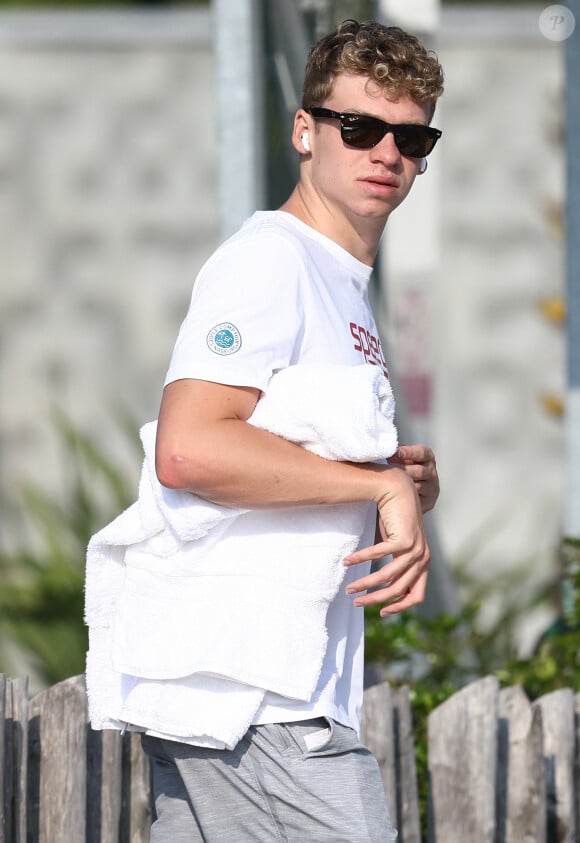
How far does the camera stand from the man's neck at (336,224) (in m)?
2.16

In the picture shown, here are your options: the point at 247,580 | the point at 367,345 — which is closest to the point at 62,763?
the point at 247,580

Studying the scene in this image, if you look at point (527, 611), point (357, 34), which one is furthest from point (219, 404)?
point (527, 611)

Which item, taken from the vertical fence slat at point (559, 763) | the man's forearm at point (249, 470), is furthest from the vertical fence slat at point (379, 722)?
the man's forearm at point (249, 470)

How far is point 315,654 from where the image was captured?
1.92m

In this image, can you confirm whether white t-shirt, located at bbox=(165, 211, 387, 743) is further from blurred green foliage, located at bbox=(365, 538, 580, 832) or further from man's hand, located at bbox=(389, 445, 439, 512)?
blurred green foliage, located at bbox=(365, 538, 580, 832)

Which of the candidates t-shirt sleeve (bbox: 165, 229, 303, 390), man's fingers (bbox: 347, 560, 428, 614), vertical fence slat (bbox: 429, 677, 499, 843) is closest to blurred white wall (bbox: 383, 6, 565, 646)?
vertical fence slat (bbox: 429, 677, 499, 843)

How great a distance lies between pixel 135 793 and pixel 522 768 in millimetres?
862

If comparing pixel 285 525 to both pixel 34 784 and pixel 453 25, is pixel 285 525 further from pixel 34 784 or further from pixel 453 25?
pixel 453 25

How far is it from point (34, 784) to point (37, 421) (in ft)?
15.2

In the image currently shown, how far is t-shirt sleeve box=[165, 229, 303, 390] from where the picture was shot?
188 centimetres

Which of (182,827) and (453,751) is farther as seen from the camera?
(453,751)

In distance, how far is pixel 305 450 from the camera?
1944mm

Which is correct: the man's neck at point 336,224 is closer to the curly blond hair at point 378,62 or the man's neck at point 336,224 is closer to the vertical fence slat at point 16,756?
the curly blond hair at point 378,62

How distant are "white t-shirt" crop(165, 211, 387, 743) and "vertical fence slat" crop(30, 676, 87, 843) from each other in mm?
643
